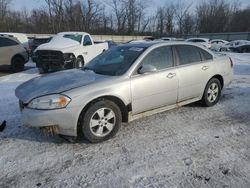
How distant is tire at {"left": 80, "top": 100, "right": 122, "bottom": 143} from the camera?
407 centimetres

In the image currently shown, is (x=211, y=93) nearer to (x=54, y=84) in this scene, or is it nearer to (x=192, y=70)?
(x=192, y=70)

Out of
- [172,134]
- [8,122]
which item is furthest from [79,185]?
[8,122]

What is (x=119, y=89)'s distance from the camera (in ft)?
14.2

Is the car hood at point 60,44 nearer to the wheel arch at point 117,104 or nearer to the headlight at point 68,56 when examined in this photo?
the headlight at point 68,56

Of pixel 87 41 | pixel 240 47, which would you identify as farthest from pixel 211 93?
pixel 240 47

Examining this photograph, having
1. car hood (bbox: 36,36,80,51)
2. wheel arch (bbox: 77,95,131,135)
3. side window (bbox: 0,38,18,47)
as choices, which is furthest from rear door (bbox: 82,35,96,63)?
wheel arch (bbox: 77,95,131,135)

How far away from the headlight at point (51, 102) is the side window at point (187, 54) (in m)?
2.52

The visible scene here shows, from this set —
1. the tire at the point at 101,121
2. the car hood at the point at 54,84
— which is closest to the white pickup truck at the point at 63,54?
the car hood at the point at 54,84

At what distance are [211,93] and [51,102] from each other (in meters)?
→ 3.65

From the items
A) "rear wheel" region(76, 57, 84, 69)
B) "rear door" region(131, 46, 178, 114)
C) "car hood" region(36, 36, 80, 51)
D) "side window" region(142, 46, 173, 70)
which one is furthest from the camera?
"rear wheel" region(76, 57, 84, 69)

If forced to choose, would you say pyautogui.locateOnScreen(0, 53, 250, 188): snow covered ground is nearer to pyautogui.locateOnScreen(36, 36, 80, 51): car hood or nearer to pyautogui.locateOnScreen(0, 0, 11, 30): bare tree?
pyautogui.locateOnScreen(36, 36, 80, 51): car hood

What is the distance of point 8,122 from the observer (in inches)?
205

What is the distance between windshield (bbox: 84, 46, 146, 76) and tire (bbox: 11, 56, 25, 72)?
8.81 meters

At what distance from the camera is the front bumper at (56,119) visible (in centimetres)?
387
